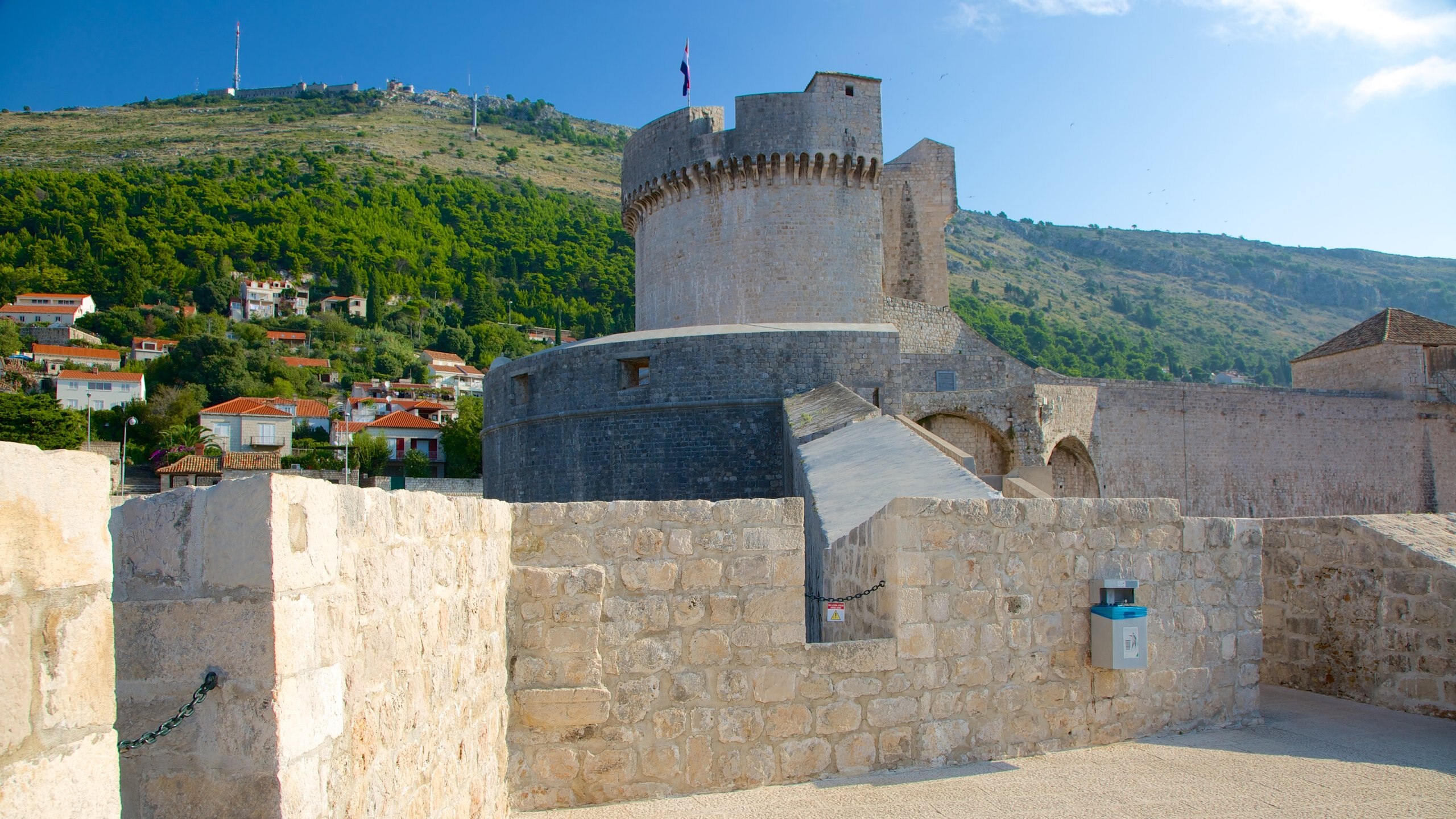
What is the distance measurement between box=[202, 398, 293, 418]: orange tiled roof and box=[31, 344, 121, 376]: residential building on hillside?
13558mm

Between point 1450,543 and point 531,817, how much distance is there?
5.89 meters

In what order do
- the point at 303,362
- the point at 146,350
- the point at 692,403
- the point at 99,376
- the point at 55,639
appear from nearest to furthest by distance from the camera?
the point at 55,639 → the point at 692,403 → the point at 99,376 → the point at 146,350 → the point at 303,362

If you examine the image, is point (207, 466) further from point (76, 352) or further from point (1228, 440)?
point (1228, 440)

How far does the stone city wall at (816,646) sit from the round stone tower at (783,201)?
47.7ft

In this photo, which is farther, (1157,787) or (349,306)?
(349,306)

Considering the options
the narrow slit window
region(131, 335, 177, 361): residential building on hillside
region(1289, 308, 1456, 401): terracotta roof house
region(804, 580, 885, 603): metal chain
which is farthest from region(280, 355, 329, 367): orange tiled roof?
region(804, 580, 885, 603): metal chain

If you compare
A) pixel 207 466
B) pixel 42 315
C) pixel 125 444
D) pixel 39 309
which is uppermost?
pixel 39 309

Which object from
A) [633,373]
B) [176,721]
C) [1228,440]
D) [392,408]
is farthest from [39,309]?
[176,721]

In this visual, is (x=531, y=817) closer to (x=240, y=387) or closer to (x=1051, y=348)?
(x=240, y=387)

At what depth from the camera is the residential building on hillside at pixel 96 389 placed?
5562 centimetres

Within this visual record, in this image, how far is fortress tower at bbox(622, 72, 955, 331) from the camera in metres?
19.2

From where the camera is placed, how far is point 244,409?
52625mm

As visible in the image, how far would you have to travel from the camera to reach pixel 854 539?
5.37 metres

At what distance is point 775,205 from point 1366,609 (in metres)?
14.6
